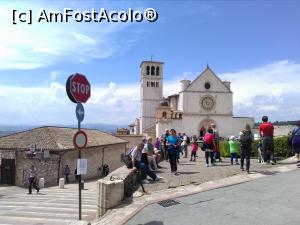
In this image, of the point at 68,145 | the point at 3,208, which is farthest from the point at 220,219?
the point at 68,145

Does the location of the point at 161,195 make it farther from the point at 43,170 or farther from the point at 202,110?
the point at 202,110

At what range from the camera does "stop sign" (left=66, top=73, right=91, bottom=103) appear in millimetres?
9085

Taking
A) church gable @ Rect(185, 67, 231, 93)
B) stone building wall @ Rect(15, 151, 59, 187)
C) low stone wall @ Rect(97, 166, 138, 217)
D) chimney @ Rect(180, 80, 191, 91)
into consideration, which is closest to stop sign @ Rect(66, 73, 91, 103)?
low stone wall @ Rect(97, 166, 138, 217)

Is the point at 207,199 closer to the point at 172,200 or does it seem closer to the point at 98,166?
the point at 172,200

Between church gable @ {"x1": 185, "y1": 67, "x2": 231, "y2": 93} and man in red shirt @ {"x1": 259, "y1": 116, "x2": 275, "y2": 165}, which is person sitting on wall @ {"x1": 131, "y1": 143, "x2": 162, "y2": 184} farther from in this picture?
church gable @ {"x1": 185, "y1": 67, "x2": 231, "y2": 93}

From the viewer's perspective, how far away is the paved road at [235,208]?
8.06 meters

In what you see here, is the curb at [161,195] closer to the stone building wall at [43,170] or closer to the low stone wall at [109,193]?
the low stone wall at [109,193]

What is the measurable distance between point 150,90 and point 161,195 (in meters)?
63.1

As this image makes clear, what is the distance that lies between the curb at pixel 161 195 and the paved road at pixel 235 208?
25 cm

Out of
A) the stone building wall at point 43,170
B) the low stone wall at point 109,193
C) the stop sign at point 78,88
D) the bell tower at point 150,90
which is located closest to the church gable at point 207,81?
the bell tower at point 150,90

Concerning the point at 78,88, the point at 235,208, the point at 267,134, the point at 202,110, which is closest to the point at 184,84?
the point at 202,110

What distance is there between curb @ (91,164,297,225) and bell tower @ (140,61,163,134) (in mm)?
59538

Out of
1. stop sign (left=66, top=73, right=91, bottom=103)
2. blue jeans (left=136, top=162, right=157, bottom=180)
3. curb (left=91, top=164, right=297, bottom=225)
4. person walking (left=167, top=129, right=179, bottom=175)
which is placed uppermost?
stop sign (left=66, top=73, right=91, bottom=103)

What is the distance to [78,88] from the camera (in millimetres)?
9375
